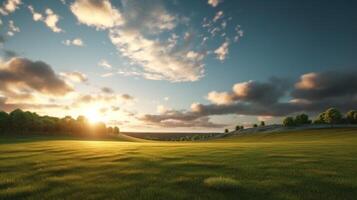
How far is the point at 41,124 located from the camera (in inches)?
4601

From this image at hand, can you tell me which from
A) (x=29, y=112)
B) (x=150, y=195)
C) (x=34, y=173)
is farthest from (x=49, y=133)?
(x=150, y=195)

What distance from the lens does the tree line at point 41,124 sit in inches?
4284

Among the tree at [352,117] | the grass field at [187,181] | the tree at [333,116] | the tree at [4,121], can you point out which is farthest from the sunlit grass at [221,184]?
the tree at [352,117]

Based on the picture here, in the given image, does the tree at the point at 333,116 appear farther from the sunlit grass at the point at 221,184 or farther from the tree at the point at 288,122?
the sunlit grass at the point at 221,184

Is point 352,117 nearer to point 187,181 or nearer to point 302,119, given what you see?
point 302,119

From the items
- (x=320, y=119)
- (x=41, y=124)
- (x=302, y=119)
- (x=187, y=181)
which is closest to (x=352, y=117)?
(x=320, y=119)

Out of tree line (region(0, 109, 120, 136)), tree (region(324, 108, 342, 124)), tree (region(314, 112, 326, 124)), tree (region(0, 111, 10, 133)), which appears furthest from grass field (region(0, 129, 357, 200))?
tree (region(314, 112, 326, 124))

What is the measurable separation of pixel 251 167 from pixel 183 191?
20.3 ft

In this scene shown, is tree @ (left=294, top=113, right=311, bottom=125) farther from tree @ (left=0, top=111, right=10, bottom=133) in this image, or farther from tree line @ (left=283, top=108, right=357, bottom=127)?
tree @ (left=0, top=111, right=10, bottom=133)

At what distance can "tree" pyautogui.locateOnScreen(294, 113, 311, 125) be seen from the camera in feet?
499

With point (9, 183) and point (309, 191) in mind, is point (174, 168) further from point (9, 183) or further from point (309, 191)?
point (9, 183)

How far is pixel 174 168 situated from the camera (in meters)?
14.6

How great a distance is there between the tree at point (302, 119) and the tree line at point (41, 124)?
12463 centimetres

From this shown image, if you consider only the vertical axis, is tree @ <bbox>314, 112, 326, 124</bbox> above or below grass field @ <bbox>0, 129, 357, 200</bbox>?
above
